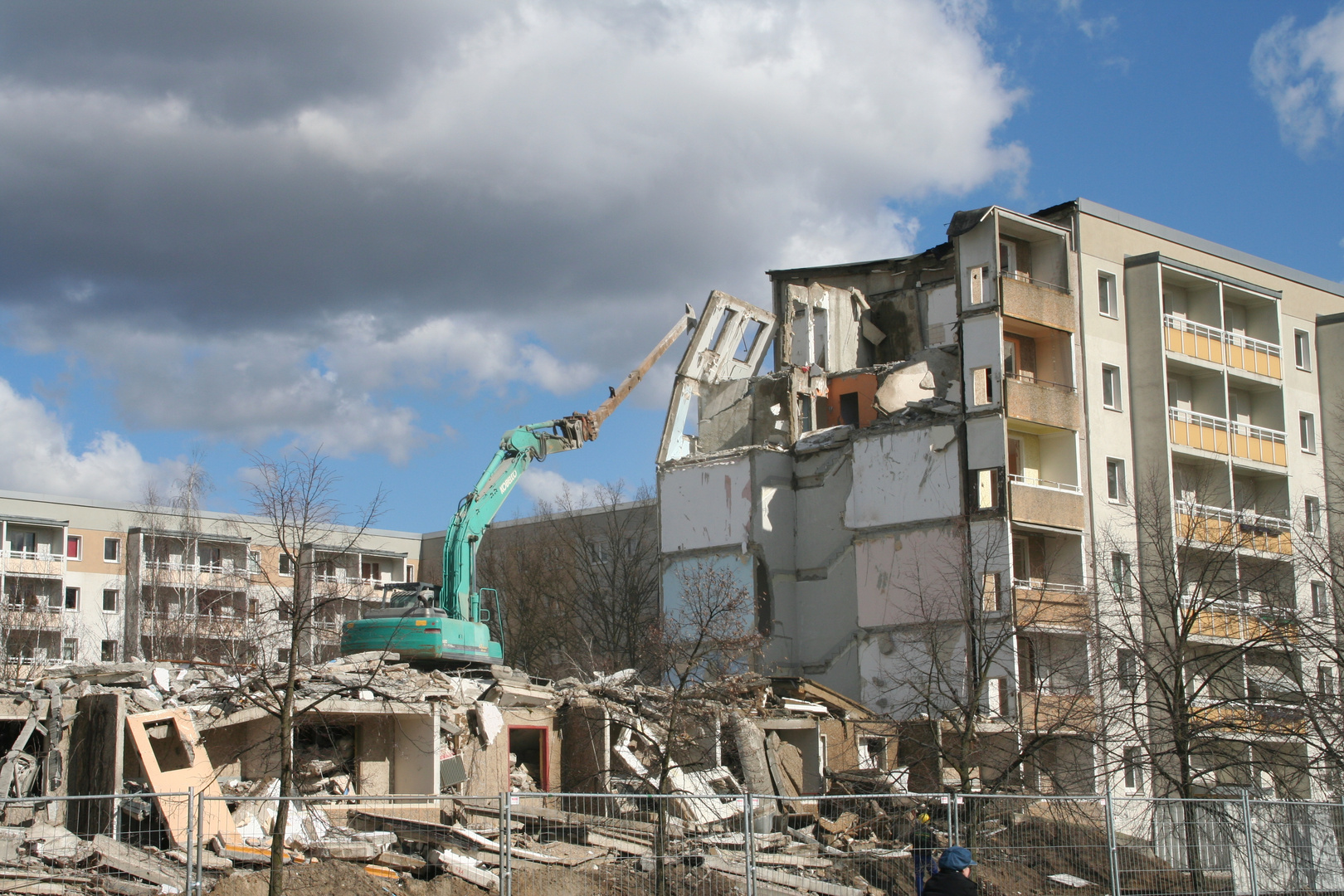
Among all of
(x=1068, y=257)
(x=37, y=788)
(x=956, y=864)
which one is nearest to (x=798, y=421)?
(x=1068, y=257)

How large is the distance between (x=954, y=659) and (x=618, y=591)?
23.3 m

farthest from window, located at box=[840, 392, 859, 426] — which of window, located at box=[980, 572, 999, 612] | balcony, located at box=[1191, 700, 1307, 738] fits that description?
balcony, located at box=[1191, 700, 1307, 738]

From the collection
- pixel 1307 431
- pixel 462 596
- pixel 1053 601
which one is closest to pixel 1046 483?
pixel 1053 601

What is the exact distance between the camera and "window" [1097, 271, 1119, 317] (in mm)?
39844

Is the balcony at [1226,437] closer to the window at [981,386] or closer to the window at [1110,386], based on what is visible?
the window at [1110,386]

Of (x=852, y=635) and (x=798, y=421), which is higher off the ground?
(x=798, y=421)

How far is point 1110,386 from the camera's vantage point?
130ft

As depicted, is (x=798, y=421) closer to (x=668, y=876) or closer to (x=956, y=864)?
(x=668, y=876)

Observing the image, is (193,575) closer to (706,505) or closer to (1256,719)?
(706,505)

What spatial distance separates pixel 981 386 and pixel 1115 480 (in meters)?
6.02

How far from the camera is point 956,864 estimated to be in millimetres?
9578

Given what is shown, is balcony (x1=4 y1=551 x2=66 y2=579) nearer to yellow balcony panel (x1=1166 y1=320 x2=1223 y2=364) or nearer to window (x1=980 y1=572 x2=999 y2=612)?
window (x1=980 y1=572 x2=999 y2=612)

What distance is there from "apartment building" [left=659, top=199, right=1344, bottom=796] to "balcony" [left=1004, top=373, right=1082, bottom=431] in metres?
0.09

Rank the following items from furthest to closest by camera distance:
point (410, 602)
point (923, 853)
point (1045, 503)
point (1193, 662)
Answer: point (1045, 503), point (1193, 662), point (410, 602), point (923, 853)
